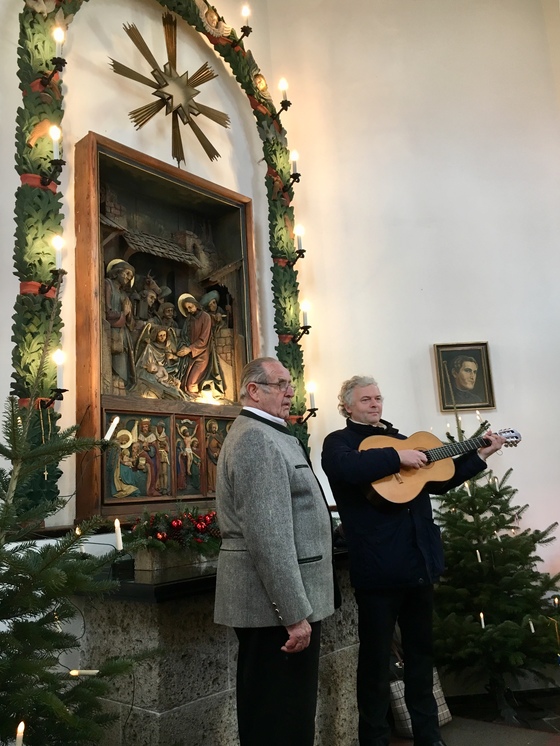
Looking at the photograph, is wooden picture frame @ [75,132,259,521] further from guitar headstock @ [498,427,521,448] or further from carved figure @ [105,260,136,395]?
guitar headstock @ [498,427,521,448]

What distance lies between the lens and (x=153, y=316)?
15.0ft

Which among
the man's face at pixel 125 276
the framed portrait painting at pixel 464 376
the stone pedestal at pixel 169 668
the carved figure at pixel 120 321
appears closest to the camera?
the stone pedestal at pixel 169 668

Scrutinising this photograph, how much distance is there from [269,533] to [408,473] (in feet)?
3.37

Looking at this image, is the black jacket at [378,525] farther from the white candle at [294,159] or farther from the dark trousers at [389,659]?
the white candle at [294,159]

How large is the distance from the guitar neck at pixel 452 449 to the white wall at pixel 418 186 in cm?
250

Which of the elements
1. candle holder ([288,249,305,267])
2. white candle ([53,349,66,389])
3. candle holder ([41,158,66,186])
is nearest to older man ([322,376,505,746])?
white candle ([53,349,66,389])

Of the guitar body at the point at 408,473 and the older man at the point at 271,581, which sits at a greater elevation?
the guitar body at the point at 408,473

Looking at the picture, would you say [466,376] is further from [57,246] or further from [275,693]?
[275,693]

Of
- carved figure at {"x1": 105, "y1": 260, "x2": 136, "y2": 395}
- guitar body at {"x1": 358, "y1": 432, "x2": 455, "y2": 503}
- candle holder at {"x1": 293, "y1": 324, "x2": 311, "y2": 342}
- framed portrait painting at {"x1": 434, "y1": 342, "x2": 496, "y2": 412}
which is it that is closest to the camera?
guitar body at {"x1": 358, "y1": 432, "x2": 455, "y2": 503}

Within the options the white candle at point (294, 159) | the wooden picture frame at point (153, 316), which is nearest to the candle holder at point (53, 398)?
the wooden picture frame at point (153, 316)

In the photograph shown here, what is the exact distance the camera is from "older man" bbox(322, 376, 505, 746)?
2.64m

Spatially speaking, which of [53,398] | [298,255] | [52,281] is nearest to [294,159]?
[298,255]

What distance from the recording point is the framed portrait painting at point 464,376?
5.51m

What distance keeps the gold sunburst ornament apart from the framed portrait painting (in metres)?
2.60
